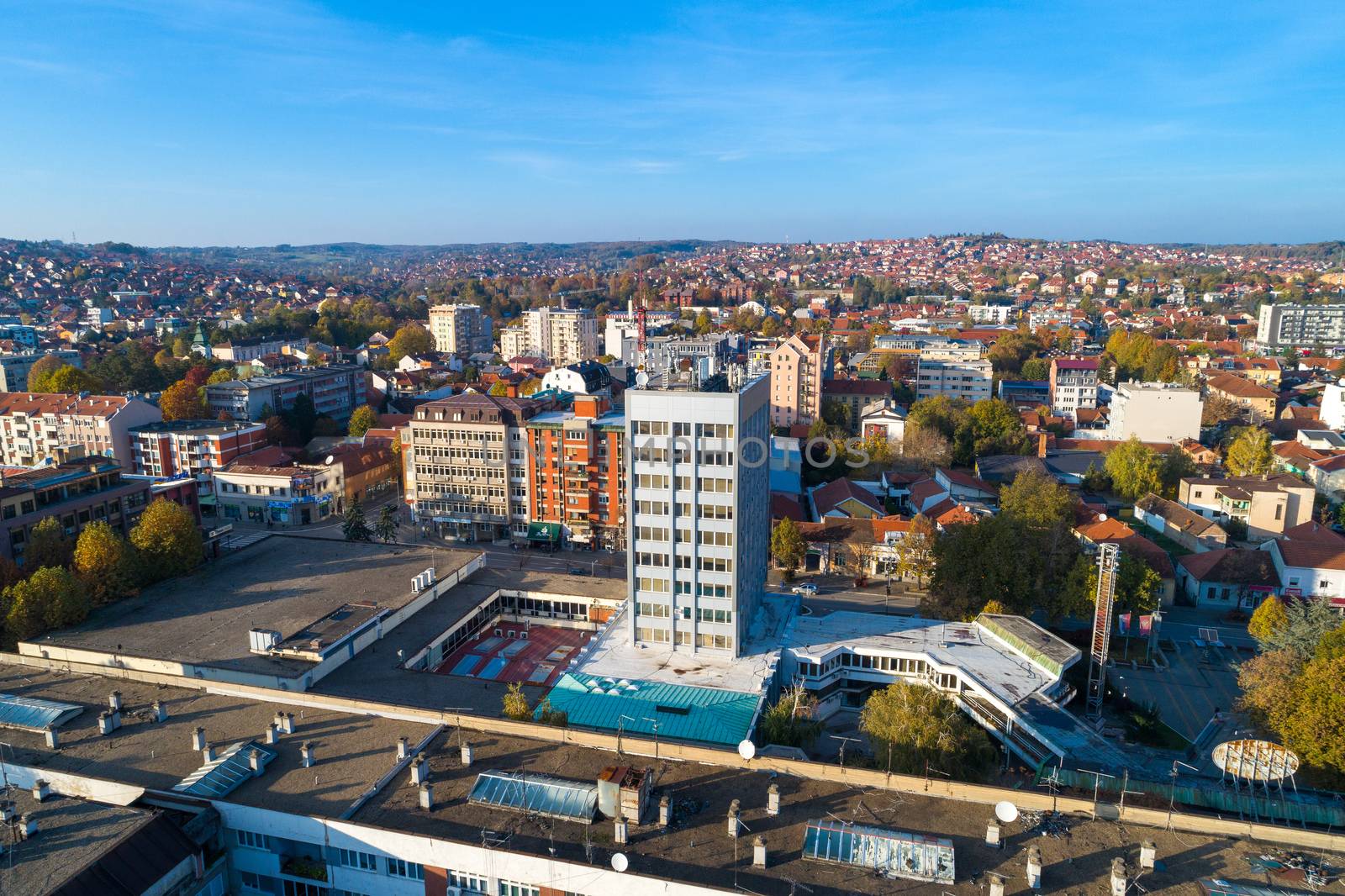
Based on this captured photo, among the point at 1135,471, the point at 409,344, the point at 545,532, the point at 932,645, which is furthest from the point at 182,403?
the point at 1135,471

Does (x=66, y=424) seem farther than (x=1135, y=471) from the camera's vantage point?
Yes

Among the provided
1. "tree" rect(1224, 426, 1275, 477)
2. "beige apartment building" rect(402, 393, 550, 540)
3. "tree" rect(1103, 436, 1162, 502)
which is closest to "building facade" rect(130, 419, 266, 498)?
"beige apartment building" rect(402, 393, 550, 540)

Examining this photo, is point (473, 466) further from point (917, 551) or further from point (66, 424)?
point (66, 424)

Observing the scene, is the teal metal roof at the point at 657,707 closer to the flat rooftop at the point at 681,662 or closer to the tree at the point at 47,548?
the flat rooftop at the point at 681,662

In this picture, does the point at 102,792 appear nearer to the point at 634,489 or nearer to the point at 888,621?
the point at 634,489

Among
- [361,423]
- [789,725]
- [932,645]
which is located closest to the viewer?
[789,725]

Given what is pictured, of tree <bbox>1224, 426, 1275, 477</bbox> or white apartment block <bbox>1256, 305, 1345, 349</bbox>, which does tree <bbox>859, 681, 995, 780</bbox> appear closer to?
tree <bbox>1224, 426, 1275, 477</bbox>
